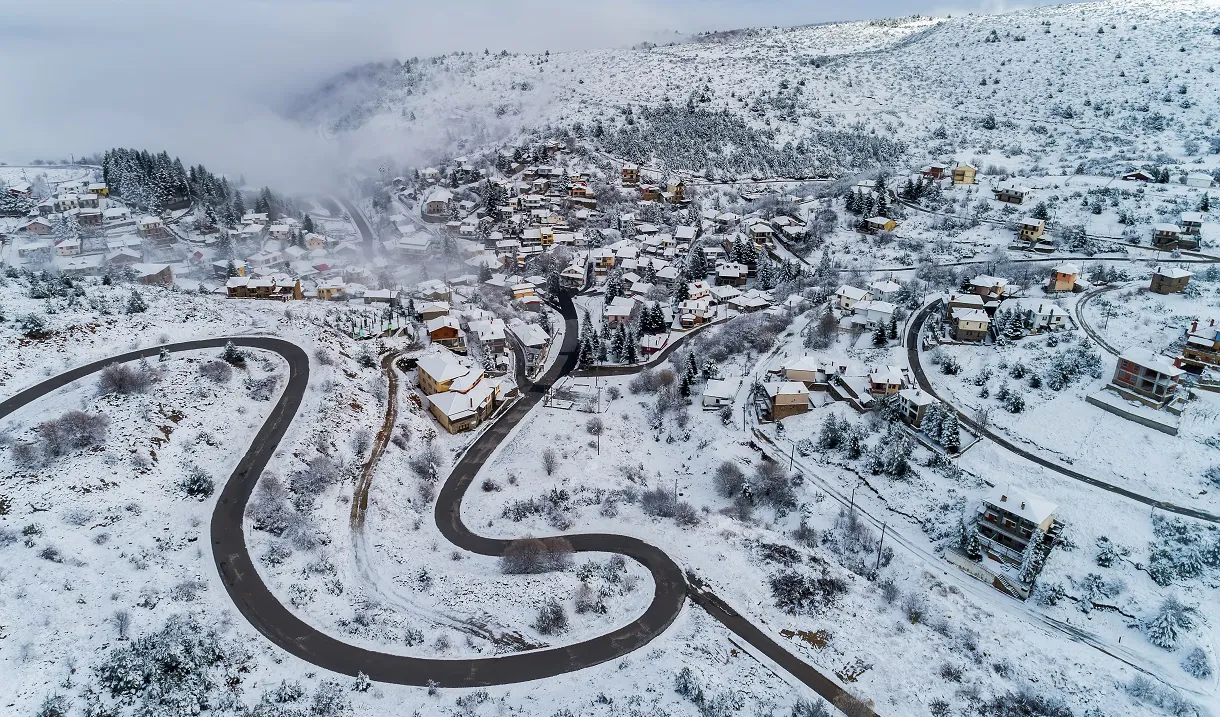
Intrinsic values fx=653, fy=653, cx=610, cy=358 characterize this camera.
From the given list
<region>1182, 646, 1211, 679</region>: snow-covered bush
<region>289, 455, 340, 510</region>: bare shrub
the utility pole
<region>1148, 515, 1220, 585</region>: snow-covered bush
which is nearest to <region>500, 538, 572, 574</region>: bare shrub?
<region>289, 455, 340, 510</region>: bare shrub

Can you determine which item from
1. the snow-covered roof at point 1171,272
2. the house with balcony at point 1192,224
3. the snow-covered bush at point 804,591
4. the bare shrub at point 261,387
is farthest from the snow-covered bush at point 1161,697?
the house with balcony at point 1192,224

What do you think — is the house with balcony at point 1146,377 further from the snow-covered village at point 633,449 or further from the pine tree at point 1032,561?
the pine tree at point 1032,561

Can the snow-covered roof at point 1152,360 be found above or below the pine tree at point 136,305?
below

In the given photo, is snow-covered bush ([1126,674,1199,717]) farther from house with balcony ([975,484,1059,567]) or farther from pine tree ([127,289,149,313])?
pine tree ([127,289,149,313])

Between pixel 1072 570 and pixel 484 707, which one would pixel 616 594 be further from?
pixel 1072 570

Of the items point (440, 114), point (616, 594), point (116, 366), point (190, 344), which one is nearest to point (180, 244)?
point (190, 344)

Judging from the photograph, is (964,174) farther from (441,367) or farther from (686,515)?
(441,367)
